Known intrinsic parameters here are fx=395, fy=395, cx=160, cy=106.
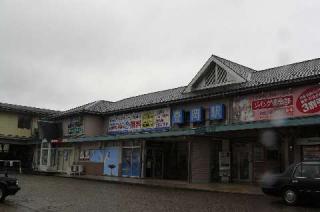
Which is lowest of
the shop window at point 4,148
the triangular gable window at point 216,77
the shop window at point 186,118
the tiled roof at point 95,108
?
the shop window at point 4,148

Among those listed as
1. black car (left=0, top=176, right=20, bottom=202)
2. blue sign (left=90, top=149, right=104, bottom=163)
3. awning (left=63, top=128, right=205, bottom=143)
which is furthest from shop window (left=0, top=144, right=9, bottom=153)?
black car (left=0, top=176, right=20, bottom=202)

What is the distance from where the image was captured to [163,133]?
24.6 meters

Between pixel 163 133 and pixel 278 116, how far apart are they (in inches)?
284

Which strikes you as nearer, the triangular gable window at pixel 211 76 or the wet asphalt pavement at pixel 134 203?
the wet asphalt pavement at pixel 134 203

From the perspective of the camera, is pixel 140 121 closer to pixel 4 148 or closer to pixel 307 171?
pixel 307 171

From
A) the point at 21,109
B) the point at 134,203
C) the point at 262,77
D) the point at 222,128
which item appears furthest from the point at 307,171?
the point at 21,109

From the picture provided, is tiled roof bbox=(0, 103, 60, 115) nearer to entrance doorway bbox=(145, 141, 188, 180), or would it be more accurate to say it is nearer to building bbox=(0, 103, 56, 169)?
building bbox=(0, 103, 56, 169)

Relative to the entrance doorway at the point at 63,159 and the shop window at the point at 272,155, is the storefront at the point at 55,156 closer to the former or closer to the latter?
the entrance doorway at the point at 63,159

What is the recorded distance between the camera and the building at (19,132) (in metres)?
41.1

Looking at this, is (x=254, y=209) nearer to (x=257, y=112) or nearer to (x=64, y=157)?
(x=257, y=112)

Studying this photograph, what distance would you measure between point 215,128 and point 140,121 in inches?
404

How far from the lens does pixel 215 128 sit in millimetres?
21219

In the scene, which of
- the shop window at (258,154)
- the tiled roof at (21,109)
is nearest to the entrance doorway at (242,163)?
the shop window at (258,154)

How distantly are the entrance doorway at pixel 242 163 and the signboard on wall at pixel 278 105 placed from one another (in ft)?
6.78
